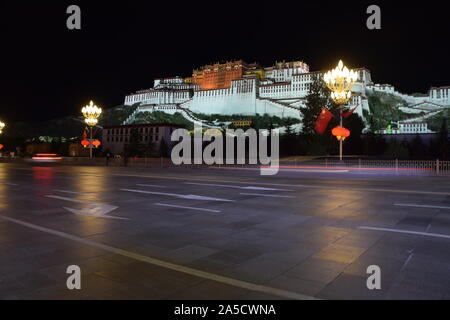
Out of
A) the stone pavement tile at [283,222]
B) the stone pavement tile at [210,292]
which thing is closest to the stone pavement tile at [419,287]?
the stone pavement tile at [210,292]

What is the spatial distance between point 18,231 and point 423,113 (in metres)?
122

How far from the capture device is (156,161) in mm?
39312

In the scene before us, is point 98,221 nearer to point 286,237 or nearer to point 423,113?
point 286,237

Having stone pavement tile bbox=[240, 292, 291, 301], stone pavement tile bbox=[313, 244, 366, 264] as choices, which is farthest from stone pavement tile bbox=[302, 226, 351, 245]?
stone pavement tile bbox=[240, 292, 291, 301]

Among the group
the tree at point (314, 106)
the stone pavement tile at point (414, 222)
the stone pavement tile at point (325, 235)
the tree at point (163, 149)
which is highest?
the tree at point (314, 106)

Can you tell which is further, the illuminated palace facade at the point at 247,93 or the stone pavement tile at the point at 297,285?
the illuminated palace facade at the point at 247,93

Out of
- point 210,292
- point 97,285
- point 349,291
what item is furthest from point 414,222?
point 97,285

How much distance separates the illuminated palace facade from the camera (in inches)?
4294

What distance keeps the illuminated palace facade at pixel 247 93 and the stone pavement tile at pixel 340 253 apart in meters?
96.0

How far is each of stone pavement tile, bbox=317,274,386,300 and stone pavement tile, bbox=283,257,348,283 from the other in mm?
150

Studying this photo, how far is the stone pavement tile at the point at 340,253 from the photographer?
188 inches

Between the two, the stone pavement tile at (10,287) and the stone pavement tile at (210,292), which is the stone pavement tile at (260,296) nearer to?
the stone pavement tile at (210,292)

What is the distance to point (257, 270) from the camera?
14.0ft
